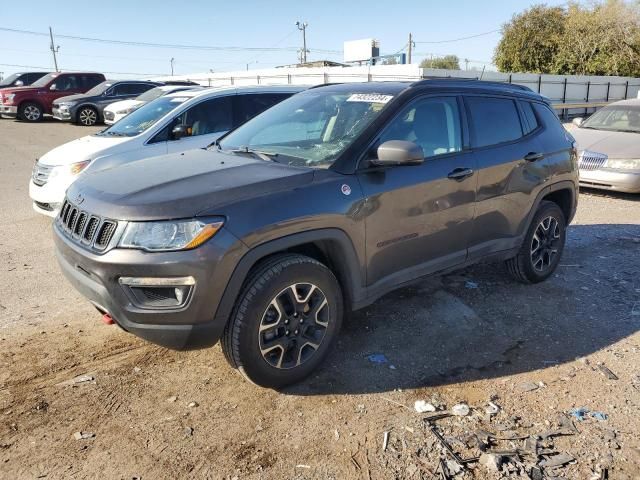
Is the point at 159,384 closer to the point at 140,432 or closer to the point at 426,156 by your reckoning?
the point at 140,432

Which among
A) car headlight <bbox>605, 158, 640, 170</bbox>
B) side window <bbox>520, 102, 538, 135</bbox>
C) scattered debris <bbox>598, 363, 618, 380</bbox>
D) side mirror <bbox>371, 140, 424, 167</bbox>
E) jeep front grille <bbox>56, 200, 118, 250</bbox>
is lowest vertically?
scattered debris <bbox>598, 363, 618, 380</bbox>

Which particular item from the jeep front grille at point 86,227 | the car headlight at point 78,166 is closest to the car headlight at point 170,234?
the jeep front grille at point 86,227

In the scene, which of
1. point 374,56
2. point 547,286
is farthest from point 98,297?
point 374,56

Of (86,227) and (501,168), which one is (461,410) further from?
(86,227)

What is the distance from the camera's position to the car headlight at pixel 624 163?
28.1 ft

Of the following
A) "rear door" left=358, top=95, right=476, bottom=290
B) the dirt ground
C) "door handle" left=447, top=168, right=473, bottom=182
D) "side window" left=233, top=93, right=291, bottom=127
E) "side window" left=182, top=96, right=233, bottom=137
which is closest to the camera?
the dirt ground

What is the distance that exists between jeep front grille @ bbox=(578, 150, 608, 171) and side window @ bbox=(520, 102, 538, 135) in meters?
4.67

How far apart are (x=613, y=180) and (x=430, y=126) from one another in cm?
600

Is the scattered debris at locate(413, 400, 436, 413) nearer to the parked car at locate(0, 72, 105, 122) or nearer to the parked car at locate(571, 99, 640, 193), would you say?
the parked car at locate(571, 99, 640, 193)

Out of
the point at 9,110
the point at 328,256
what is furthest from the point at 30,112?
the point at 328,256

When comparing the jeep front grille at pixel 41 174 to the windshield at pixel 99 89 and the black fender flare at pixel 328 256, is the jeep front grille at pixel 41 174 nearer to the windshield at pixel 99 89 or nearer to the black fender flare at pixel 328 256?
the black fender flare at pixel 328 256

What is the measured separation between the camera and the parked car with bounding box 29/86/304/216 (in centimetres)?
667

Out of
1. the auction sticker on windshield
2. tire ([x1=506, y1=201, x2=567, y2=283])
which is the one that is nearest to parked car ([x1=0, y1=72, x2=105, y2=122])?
the auction sticker on windshield

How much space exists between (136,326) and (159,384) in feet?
2.14
